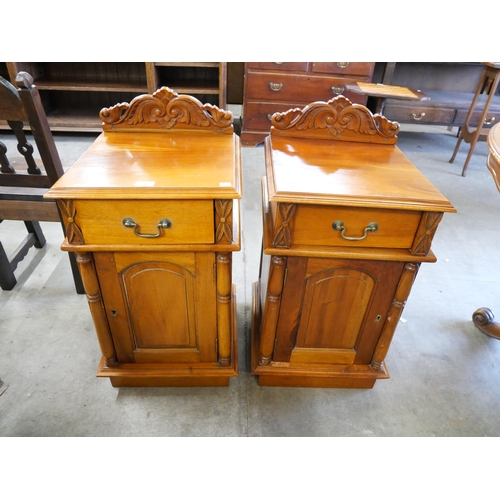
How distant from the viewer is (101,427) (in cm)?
129

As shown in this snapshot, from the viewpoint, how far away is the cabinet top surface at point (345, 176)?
38.5 inches

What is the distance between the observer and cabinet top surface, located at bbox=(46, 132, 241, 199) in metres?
0.94

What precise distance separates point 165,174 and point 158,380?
82 cm

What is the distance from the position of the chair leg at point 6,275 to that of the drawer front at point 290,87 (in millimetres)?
2476

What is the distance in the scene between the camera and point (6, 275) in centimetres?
183

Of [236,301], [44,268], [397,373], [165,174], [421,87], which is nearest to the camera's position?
[165,174]

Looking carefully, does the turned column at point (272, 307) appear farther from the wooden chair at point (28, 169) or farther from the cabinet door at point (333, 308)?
the wooden chair at point (28, 169)

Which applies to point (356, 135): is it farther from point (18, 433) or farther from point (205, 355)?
point (18, 433)

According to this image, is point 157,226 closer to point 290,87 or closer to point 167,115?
point 167,115

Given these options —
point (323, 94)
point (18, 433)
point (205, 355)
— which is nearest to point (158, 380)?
point (205, 355)

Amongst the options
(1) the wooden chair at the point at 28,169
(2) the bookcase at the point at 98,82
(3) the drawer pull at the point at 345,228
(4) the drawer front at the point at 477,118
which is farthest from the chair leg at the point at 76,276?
(4) the drawer front at the point at 477,118

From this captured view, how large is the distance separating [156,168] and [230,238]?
30cm

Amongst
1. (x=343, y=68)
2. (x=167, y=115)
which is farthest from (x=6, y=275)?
(x=343, y=68)

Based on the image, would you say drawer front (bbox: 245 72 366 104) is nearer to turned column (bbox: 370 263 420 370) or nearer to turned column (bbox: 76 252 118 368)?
turned column (bbox: 370 263 420 370)
